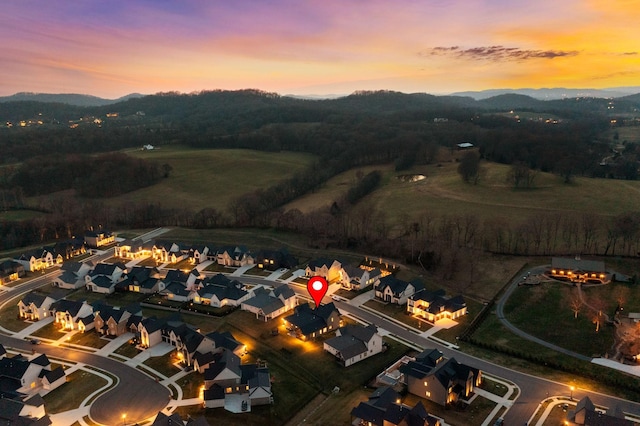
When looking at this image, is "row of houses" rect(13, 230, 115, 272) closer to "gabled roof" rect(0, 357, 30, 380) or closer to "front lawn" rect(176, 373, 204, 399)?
"gabled roof" rect(0, 357, 30, 380)

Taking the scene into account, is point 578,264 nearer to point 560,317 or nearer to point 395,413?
point 560,317

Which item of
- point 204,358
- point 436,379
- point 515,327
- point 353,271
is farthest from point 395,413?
point 353,271

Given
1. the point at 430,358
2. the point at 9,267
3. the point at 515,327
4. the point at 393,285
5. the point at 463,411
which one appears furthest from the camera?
the point at 9,267

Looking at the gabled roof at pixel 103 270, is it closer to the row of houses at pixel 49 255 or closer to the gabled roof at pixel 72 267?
the gabled roof at pixel 72 267

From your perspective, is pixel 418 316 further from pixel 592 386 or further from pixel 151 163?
pixel 151 163

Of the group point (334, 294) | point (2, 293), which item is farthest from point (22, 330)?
point (334, 294)

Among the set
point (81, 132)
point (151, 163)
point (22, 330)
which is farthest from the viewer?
point (81, 132)

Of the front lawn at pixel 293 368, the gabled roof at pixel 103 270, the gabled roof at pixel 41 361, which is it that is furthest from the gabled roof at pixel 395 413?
the gabled roof at pixel 103 270
